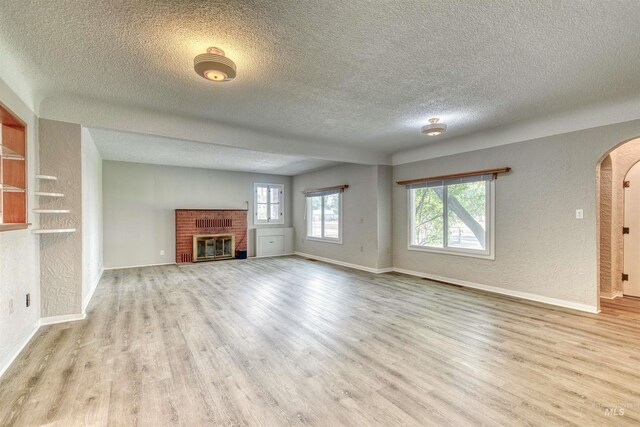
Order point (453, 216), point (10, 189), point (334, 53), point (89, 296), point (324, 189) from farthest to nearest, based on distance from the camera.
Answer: point (324, 189) < point (453, 216) < point (89, 296) < point (10, 189) < point (334, 53)

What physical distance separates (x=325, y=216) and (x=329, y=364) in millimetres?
5501

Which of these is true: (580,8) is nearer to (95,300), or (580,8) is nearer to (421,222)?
(421,222)

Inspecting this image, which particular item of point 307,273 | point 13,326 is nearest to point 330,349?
point 13,326

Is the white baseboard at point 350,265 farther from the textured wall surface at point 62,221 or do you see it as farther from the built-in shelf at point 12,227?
the built-in shelf at point 12,227

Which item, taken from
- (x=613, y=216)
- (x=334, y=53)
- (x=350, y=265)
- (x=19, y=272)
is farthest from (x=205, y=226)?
(x=613, y=216)

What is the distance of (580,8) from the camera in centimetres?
183

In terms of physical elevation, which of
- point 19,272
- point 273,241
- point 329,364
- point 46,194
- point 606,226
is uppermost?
point 46,194

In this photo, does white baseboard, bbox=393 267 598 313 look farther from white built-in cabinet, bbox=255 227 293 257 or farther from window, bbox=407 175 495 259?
white built-in cabinet, bbox=255 227 293 257

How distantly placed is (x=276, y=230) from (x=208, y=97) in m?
5.79

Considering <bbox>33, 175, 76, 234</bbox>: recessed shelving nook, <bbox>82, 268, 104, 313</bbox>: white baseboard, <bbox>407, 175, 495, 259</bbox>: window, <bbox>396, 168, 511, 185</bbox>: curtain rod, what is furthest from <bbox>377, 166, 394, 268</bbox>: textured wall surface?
<bbox>33, 175, 76, 234</bbox>: recessed shelving nook

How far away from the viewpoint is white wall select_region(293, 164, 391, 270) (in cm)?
612

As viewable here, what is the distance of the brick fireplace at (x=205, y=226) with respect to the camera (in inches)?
287

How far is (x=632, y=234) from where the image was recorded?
4.24 metres

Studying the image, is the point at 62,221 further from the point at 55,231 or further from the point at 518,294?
the point at 518,294
